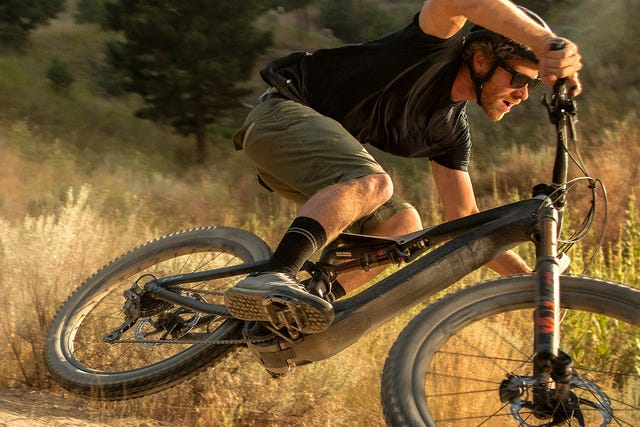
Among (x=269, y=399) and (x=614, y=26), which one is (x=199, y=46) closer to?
(x=614, y=26)

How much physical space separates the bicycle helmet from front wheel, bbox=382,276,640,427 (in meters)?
0.91

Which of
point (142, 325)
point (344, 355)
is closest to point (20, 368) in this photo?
point (142, 325)

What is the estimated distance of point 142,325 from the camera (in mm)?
3514

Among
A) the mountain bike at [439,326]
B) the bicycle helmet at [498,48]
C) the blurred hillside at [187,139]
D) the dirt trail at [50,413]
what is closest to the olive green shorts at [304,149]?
the mountain bike at [439,326]

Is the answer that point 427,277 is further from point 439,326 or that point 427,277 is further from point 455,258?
point 439,326

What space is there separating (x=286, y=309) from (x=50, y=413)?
1269 mm

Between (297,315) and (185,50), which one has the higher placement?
(185,50)

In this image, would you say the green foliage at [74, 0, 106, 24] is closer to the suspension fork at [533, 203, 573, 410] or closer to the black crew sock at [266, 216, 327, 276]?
the black crew sock at [266, 216, 327, 276]

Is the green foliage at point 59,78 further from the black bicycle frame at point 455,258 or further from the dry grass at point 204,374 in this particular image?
the black bicycle frame at point 455,258

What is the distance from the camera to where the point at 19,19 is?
121ft


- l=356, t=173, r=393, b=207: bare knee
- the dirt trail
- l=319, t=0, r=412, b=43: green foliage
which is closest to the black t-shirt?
l=356, t=173, r=393, b=207: bare knee

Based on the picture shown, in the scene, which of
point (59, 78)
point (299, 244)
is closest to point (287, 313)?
point (299, 244)

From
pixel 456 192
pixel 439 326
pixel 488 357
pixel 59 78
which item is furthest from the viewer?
pixel 59 78

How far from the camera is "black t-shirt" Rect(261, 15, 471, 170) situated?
3213 mm
